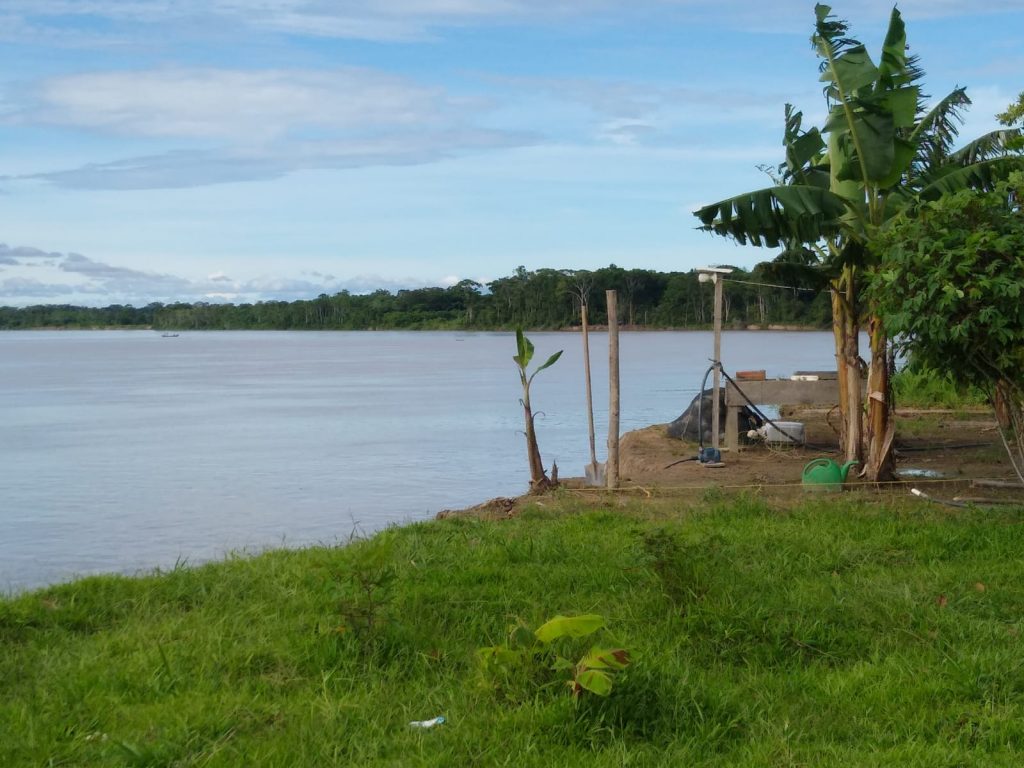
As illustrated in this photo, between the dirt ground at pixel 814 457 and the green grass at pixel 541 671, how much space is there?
2.59 meters

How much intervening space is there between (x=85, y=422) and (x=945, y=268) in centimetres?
2333

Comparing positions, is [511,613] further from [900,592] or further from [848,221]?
[848,221]

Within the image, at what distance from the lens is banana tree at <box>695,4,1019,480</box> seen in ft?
34.6

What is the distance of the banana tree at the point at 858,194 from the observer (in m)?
10.5

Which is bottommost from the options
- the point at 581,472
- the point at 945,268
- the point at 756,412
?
the point at 581,472

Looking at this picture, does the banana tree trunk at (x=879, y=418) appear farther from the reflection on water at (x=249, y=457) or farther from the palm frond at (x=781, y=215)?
the reflection on water at (x=249, y=457)

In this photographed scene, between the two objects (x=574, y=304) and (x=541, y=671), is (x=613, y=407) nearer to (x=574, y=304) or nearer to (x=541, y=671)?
(x=541, y=671)

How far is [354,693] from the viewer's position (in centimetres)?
500

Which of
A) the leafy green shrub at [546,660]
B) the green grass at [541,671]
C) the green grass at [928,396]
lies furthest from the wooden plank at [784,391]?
the leafy green shrub at [546,660]

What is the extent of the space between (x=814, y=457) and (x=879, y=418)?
317 centimetres

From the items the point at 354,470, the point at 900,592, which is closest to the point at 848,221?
the point at 900,592

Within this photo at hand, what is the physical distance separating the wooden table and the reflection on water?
3.23 meters

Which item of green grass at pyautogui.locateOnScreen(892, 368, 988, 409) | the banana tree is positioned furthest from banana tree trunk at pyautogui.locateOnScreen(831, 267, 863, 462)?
green grass at pyautogui.locateOnScreen(892, 368, 988, 409)

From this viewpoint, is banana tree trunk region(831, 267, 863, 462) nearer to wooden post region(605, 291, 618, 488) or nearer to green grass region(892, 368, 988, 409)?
wooden post region(605, 291, 618, 488)
